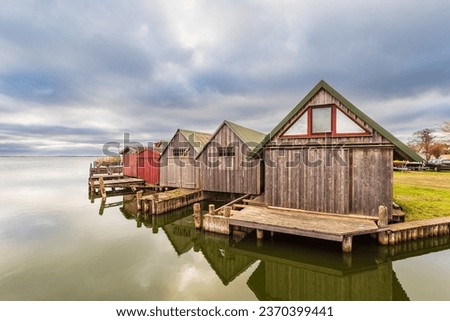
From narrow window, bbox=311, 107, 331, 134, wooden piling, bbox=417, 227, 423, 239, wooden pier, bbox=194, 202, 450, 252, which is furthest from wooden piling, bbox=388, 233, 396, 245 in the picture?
narrow window, bbox=311, 107, 331, 134

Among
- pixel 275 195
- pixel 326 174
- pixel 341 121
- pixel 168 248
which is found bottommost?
pixel 168 248

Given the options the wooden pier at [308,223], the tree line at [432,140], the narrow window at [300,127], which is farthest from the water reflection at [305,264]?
the tree line at [432,140]

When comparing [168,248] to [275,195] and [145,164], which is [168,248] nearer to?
[275,195]

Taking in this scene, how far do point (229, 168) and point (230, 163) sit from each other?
42 cm

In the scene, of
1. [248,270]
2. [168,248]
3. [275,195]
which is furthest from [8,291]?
[275,195]

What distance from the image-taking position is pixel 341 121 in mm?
10867

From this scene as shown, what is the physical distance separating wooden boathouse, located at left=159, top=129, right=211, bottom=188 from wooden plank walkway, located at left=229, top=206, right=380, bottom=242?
10216 mm

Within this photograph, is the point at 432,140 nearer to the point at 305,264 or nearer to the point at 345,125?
the point at 345,125

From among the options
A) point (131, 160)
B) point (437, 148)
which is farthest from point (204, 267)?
point (437, 148)

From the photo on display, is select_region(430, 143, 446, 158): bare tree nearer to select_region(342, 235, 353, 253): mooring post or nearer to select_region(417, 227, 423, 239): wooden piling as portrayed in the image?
select_region(417, 227, 423, 239): wooden piling

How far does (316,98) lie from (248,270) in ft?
28.0

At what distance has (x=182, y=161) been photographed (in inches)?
869

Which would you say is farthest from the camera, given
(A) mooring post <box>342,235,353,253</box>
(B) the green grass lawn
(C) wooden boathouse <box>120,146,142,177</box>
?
(C) wooden boathouse <box>120,146,142,177</box>

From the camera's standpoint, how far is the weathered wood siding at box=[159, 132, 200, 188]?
21.5m
